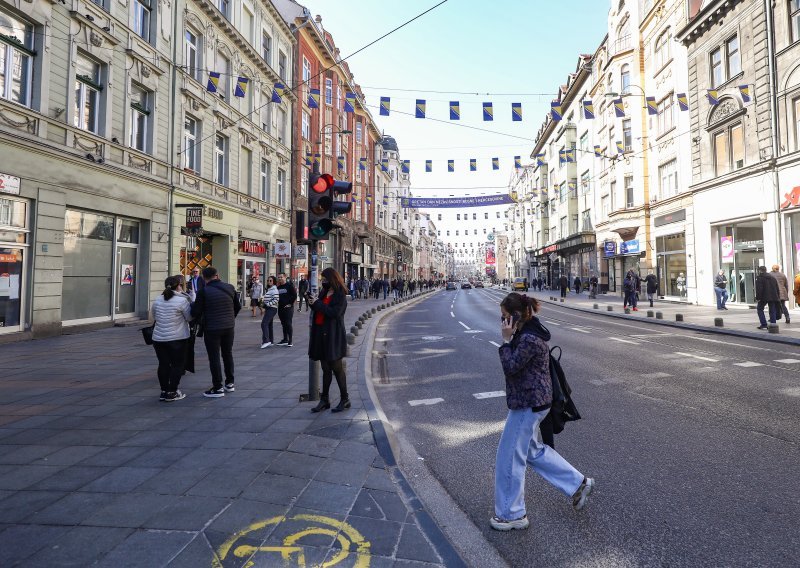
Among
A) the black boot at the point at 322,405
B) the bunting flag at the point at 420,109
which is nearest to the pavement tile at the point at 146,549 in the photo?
the black boot at the point at 322,405

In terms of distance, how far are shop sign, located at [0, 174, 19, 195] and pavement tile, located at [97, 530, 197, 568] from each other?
11.1 metres

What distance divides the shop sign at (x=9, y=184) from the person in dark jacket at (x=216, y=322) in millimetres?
7418

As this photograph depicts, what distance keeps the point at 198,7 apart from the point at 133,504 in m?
20.0

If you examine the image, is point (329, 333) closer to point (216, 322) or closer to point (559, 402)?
point (216, 322)

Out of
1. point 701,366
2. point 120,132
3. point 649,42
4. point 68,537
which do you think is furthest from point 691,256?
point 68,537

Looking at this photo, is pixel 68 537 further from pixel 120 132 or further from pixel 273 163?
pixel 273 163

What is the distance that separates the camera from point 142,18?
1508 cm

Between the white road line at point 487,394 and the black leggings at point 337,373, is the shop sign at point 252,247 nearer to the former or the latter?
the black leggings at point 337,373

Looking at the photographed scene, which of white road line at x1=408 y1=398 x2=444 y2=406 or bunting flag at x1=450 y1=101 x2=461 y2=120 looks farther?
bunting flag at x1=450 y1=101 x2=461 y2=120

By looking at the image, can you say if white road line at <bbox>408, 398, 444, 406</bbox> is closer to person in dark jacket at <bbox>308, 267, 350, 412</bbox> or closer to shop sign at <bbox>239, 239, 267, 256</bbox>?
person in dark jacket at <bbox>308, 267, 350, 412</bbox>

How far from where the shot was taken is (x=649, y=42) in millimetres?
27672

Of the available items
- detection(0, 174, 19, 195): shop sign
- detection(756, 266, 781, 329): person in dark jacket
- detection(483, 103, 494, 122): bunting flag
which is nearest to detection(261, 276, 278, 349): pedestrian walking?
detection(0, 174, 19, 195): shop sign

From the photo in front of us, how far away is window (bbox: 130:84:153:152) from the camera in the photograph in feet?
48.2

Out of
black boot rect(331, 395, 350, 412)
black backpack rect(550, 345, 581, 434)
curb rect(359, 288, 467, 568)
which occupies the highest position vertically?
black backpack rect(550, 345, 581, 434)
